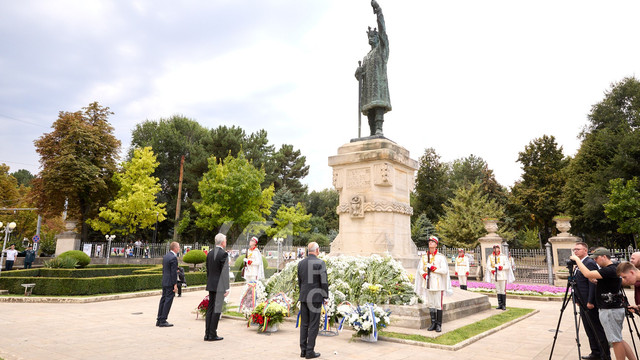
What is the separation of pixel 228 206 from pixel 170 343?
98.1ft

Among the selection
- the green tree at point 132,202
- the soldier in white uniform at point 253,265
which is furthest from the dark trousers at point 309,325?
the green tree at point 132,202

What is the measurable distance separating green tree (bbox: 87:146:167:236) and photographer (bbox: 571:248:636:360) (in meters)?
34.3

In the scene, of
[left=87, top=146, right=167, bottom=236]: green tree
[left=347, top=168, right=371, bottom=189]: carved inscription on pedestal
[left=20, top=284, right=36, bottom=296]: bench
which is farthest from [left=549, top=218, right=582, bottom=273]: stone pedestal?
[left=87, top=146, right=167, bottom=236]: green tree

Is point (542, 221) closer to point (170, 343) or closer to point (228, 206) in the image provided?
point (228, 206)

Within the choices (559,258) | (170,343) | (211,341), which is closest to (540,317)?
(211,341)

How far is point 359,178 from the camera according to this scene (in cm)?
1097

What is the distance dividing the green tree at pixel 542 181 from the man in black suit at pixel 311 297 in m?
40.6

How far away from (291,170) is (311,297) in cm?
5090

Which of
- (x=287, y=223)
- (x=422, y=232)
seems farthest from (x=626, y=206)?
(x=287, y=223)

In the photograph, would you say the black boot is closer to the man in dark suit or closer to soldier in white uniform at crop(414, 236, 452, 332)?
soldier in white uniform at crop(414, 236, 452, 332)

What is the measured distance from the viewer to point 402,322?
8.05 metres

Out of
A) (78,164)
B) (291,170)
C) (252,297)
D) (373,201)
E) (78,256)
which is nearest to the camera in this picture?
(252,297)

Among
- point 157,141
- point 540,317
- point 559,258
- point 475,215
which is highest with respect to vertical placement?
point 157,141

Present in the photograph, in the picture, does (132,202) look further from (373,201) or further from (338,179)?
(373,201)
